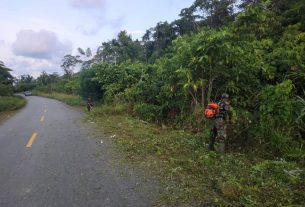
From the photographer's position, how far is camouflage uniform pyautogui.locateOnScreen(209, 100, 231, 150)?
27.7 feet

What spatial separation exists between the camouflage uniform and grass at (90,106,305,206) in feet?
1.41

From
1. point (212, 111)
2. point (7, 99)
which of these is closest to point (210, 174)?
point (212, 111)

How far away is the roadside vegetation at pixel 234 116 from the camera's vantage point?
603cm

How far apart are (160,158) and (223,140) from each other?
160cm

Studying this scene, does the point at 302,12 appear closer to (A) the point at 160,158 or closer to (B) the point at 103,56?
(A) the point at 160,158

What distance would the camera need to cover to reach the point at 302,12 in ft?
54.6

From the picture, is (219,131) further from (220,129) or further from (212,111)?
(212,111)

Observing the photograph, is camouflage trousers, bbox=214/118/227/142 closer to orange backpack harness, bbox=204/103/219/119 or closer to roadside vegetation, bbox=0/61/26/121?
orange backpack harness, bbox=204/103/219/119

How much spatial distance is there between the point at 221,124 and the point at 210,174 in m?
2.02

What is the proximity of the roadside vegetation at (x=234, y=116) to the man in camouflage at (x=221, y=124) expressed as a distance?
12.4 inches

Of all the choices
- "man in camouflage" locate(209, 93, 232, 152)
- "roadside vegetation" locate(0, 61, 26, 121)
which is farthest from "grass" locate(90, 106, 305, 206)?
"roadside vegetation" locate(0, 61, 26, 121)

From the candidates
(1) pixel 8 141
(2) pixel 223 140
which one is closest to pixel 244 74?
(2) pixel 223 140

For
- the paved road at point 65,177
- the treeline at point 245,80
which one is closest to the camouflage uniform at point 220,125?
the treeline at point 245,80

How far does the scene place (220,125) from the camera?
8461mm
